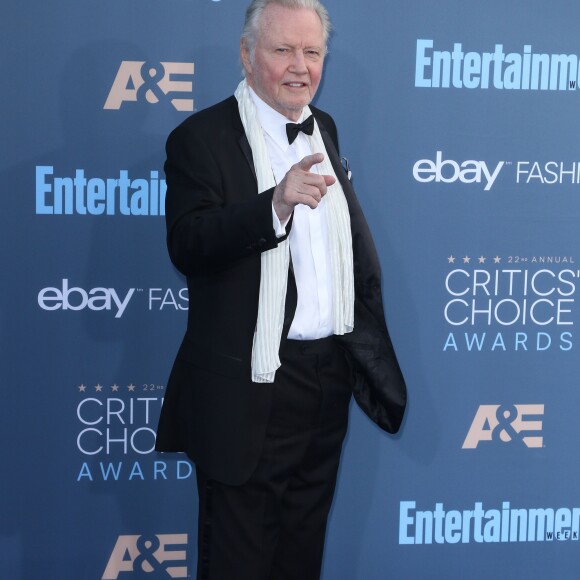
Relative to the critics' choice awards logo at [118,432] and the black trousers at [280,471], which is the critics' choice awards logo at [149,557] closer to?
the critics' choice awards logo at [118,432]

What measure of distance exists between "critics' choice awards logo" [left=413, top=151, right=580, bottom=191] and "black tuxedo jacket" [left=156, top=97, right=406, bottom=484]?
2.94 ft

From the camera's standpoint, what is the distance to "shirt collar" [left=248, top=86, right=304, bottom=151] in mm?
1969

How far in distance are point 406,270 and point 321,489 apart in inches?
36.3

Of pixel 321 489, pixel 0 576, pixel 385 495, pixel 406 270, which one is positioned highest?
pixel 406 270

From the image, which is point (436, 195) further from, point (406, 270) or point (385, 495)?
point (385, 495)

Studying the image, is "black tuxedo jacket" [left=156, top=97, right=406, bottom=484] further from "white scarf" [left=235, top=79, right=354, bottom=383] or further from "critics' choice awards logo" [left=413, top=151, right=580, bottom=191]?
"critics' choice awards logo" [left=413, top=151, right=580, bottom=191]

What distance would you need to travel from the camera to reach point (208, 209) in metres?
1.80

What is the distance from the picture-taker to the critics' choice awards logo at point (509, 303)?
2807mm

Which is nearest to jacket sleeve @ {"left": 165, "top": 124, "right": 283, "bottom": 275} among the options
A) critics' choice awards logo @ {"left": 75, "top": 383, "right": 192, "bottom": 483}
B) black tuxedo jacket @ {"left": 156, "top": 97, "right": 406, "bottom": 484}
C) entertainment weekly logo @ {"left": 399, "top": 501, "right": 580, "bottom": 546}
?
black tuxedo jacket @ {"left": 156, "top": 97, "right": 406, "bottom": 484}

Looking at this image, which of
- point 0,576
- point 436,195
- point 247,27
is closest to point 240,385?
point 247,27

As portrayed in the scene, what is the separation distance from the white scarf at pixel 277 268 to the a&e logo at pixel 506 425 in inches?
41.8

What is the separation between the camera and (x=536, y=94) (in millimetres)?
2742

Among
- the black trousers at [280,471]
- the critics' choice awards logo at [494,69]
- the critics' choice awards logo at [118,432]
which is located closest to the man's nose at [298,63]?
the black trousers at [280,471]

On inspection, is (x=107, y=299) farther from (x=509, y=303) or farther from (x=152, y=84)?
(x=509, y=303)
